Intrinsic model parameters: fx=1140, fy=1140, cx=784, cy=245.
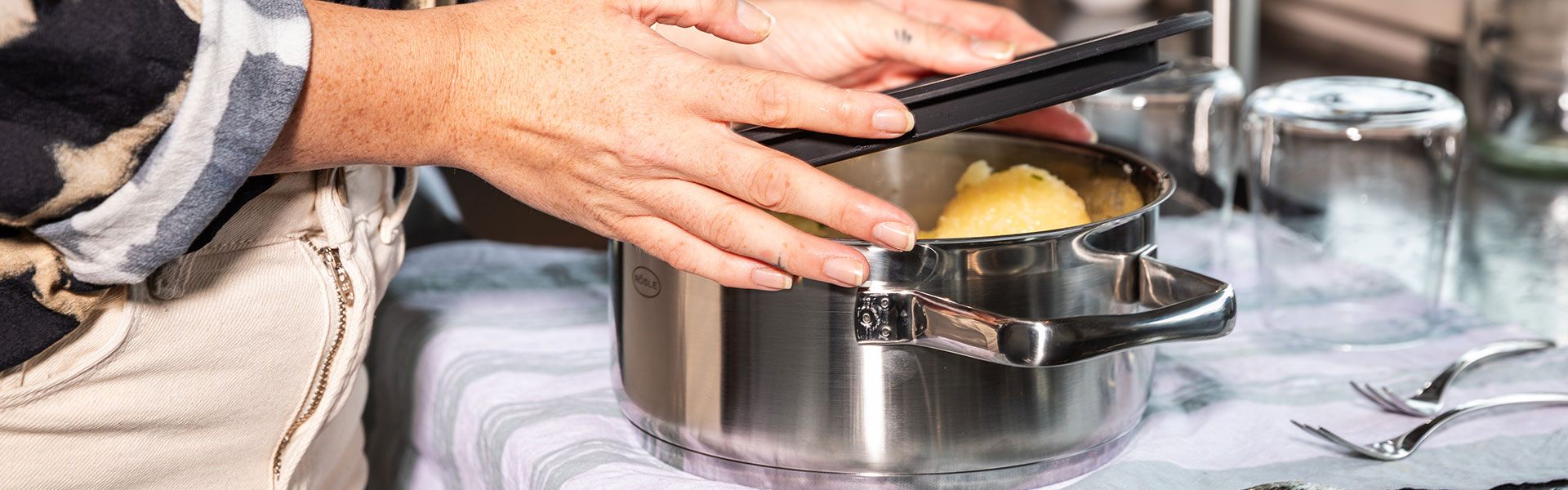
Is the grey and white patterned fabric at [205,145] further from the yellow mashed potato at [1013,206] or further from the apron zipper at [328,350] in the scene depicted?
the yellow mashed potato at [1013,206]

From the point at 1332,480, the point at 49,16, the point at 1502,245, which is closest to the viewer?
the point at 49,16

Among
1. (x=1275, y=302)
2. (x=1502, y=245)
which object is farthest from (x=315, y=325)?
(x=1502, y=245)

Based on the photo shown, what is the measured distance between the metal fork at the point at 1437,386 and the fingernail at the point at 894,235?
0.31 meters

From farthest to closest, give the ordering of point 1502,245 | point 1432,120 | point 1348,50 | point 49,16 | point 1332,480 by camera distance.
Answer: point 1348,50 < point 1502,245 < point 1432,120 < point 1332,480 < point 49,16

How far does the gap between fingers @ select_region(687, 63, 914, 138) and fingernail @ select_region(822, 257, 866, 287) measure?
0.05 m

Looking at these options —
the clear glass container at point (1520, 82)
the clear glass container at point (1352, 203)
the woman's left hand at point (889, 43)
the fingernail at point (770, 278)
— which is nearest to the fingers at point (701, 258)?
the fingernail at point (770, 278)

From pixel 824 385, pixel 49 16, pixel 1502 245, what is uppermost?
pixel 49 16

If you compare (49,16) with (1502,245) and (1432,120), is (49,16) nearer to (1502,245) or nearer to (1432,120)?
(1432,120)

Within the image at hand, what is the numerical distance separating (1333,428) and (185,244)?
1.66ft

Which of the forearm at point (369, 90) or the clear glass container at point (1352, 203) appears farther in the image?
the clear glass container at point (1352, 203)

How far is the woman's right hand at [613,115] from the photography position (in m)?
0.42

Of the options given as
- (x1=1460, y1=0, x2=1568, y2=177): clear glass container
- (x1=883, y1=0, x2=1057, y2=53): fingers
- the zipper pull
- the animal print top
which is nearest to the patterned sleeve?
the animal print top

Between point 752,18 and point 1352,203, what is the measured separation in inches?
21.9

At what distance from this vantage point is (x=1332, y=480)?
0.49 m
